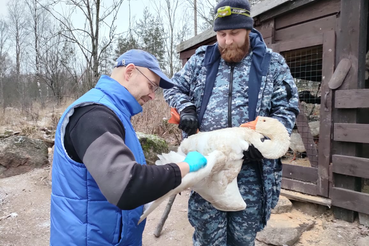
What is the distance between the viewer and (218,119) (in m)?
1.89

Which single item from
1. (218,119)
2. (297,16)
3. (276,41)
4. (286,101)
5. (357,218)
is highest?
(297,16)

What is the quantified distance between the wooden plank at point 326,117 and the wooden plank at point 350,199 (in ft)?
0.44

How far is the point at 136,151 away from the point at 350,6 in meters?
3.65

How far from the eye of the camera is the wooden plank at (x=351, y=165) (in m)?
3.27

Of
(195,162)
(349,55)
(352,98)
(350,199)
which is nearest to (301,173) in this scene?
(350,199)

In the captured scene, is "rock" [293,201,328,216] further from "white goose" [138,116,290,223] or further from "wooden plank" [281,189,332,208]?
"white goose" [138,116,290,223]

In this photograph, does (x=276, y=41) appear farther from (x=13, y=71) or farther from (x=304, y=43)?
(x=13, y=71)

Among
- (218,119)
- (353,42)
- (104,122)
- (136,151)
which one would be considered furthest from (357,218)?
(104,122)

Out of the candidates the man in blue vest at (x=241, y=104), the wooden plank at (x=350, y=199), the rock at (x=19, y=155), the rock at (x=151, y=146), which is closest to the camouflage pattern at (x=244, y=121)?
the man in blue vest at (x=241, y=104)

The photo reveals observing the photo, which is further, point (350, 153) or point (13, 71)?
point (13, 71)

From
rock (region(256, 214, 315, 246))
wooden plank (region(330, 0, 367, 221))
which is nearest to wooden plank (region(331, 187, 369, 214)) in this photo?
wooden plank (region(330, 0, 367, 221))

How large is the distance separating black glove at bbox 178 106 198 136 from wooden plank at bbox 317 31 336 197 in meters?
2.63

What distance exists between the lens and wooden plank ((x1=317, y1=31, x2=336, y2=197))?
3.57 m

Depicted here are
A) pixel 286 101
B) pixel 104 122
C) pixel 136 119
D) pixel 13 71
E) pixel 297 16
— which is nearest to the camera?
pixel 104 122
